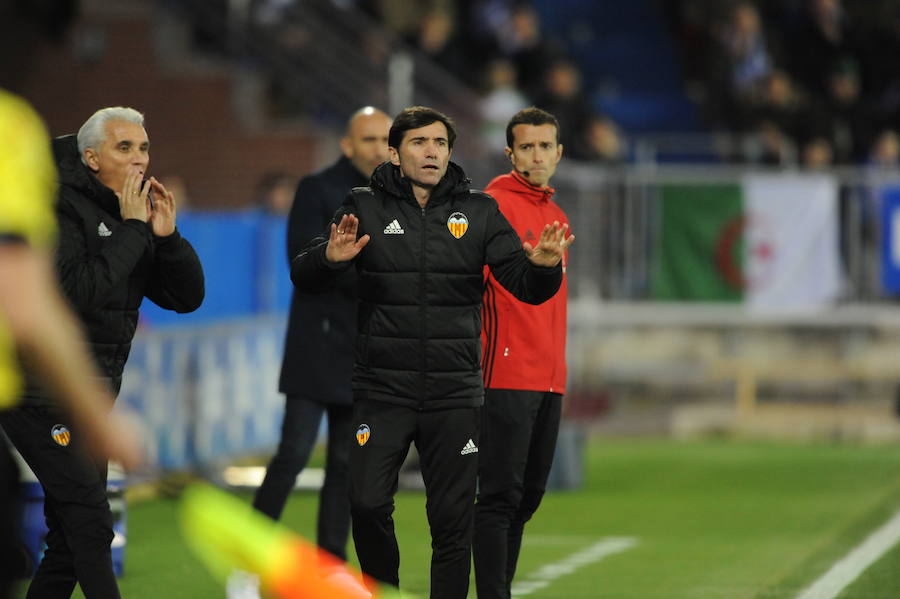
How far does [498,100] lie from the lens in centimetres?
2102

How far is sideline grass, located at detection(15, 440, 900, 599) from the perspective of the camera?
385 inches

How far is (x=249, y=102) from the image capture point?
21719 mm

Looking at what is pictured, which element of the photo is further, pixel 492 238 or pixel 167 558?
pixel 167 558

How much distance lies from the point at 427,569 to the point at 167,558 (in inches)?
60.3

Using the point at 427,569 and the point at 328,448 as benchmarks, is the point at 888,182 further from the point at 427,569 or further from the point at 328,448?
the point at 328,448

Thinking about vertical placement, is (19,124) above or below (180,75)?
below

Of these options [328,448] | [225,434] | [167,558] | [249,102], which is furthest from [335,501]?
[249,102]

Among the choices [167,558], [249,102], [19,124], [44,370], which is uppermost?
[249,102]

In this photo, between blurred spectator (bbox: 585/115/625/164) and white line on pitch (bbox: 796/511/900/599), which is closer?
white line on pitch (bbox: 796/511/900/599)

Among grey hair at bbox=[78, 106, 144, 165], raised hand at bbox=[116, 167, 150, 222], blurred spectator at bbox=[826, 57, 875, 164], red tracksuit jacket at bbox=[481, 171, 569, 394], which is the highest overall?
blurred spectator at bbox=[826, 57, 875, 164]

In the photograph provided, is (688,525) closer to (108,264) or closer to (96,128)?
(96,128)

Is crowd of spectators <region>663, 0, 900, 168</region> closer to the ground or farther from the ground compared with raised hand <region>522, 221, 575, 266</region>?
farther from the ground

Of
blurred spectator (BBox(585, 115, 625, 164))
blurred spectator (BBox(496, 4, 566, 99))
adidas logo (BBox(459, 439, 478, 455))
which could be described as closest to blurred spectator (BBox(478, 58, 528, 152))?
blurred spectator (BBox(496, 4, 566, 99))

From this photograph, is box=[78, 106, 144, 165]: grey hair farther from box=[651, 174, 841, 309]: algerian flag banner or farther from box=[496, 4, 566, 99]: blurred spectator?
box=[496, 4, 566, 99]: blurred spectator
